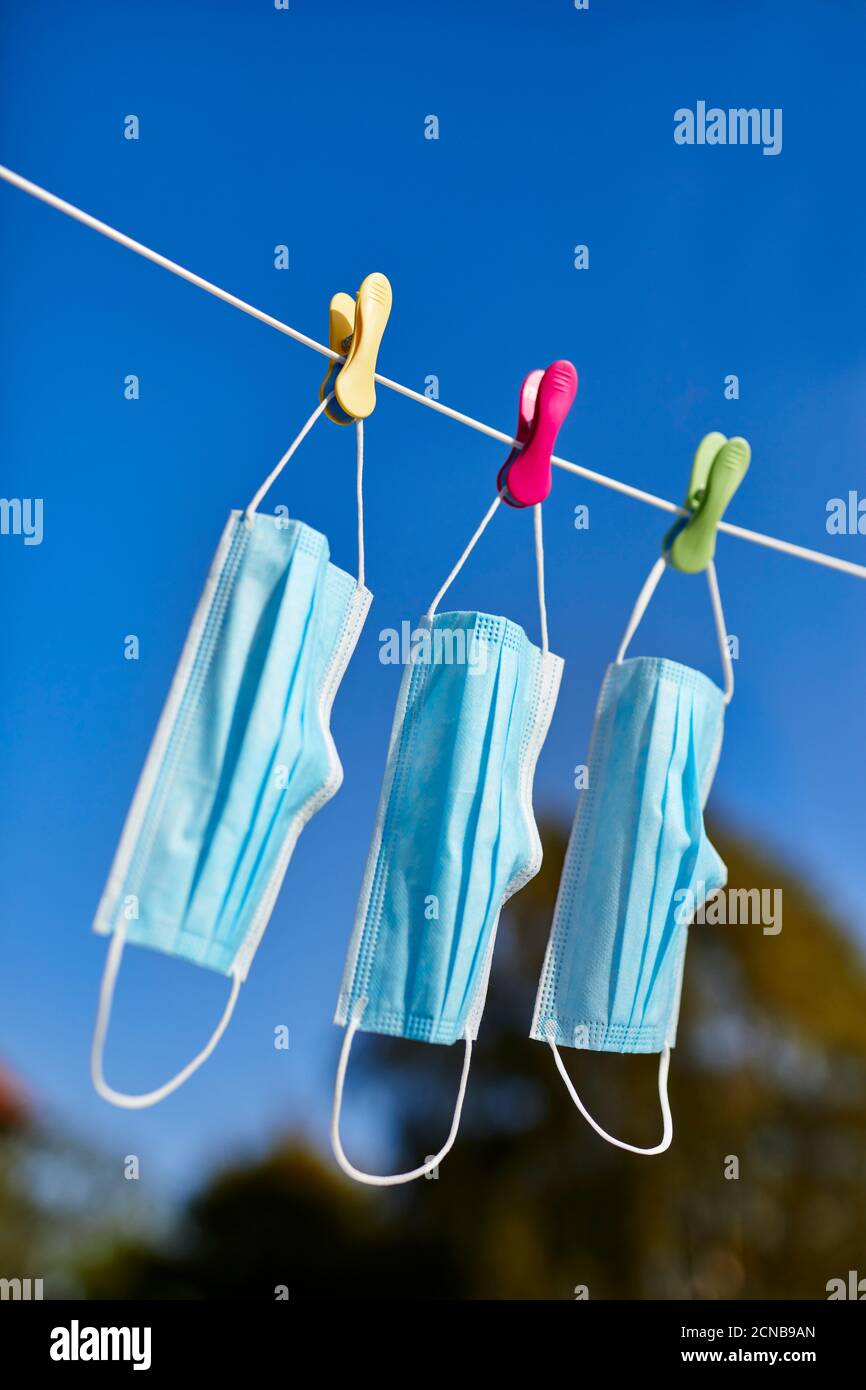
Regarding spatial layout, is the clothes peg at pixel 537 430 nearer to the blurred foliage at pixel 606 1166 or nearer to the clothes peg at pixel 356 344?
the clothes peg at pixel 356 344

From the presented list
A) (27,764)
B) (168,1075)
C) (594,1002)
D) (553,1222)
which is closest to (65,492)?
(27,764)

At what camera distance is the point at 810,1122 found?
282 cm

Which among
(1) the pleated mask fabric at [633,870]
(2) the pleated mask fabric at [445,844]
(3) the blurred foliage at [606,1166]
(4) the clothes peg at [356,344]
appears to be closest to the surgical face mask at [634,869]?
(1) the pleated mask fabric at [633,870]

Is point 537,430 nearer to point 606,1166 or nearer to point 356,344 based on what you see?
point 356,344

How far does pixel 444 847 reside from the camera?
1465 mm

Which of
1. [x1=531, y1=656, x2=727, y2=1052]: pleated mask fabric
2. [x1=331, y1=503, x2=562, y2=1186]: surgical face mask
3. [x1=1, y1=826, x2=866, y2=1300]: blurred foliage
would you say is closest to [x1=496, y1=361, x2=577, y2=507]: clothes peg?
[x1=331, y1=503, x2=562, y2=1186]: surgical face mask

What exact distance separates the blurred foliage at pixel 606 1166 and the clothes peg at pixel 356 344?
1580mm

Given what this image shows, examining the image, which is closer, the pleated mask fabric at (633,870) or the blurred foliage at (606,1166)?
the pleated mask fabric at (633,870)

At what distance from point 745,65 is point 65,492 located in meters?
1.64

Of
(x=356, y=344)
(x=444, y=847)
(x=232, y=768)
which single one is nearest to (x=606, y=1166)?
(x=444, y=847)

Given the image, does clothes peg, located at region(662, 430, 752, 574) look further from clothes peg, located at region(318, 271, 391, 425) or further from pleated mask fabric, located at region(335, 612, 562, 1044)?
clothes peg, located at region(318, 271, 391, 425)

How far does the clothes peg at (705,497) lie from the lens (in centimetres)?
155

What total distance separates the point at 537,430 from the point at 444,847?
0.48 m

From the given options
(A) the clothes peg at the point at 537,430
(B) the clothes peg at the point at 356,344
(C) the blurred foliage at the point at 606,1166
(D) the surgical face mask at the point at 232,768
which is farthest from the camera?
(C) the blurred foliage at the point at 606,1166
